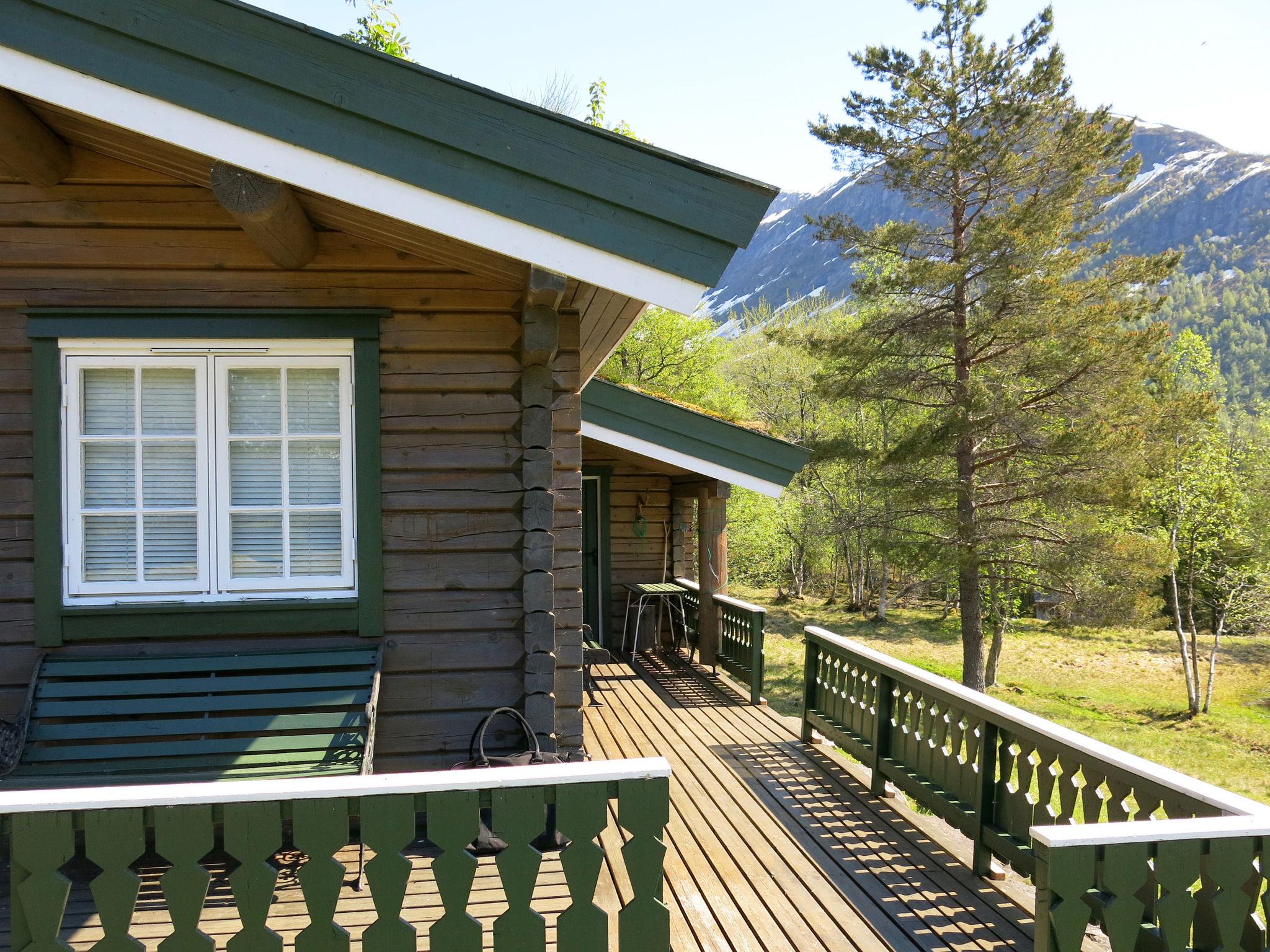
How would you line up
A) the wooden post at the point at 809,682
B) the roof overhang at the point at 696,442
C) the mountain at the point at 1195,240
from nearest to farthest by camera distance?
the wooden post at the point at 809,682, the roof overhang at the point at 696,442, the mountain at the point at 1195,240

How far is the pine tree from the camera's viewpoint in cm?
1319

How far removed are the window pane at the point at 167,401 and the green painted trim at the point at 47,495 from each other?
0.32 m

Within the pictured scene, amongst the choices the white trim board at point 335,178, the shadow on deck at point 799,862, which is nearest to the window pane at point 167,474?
the white trim board at point 335,178

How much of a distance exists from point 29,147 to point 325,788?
279cm

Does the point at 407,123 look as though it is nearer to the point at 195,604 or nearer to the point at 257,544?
the point at 257,544

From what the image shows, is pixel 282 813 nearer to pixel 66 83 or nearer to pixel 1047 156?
pixel 66 83

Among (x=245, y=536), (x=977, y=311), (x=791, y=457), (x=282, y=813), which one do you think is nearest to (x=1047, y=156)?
(x=977, y=311)

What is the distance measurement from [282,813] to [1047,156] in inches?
602

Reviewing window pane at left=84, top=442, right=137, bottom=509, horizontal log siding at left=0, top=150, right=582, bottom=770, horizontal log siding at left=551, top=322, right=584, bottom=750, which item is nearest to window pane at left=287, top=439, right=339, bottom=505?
horizontal log siding at left=0, top=150, right=582, bottom=770

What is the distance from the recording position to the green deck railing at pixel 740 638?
7.08m

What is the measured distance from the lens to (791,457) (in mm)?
7555

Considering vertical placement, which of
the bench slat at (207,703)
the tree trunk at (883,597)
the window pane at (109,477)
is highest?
the window pane at (109,477)

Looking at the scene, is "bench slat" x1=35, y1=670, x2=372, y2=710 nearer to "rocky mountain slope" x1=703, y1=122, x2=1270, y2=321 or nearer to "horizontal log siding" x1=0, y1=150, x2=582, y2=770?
"horizontal log siding" x1=0, y1=150, x2=582, y2=770

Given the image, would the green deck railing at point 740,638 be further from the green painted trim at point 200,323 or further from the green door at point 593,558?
the green painted trim at point 200,323
